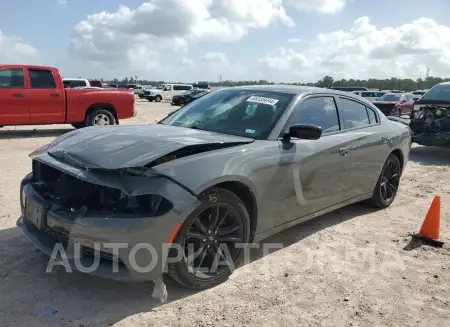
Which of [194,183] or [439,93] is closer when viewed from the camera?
[194,183]

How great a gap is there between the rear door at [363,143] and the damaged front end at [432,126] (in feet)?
17.7

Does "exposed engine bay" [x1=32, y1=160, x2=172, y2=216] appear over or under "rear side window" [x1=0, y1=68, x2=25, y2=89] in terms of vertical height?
under

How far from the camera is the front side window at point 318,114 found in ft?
13.9

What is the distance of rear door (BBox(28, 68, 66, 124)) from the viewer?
11414 mm

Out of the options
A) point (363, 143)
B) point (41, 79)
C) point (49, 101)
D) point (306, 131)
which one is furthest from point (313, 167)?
point (41, 79)

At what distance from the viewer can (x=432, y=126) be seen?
10461 mm

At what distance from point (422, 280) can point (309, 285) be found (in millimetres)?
1023

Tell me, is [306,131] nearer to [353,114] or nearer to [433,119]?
[353,114]

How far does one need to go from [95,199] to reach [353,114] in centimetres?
323

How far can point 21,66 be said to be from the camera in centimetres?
1130

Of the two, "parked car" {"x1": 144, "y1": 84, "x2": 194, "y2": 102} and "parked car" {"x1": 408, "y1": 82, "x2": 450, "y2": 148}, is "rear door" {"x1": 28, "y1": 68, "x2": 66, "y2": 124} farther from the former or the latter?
"parked car" {"x1": 144, "y1": 84, "x2": 194, "y2": 102}

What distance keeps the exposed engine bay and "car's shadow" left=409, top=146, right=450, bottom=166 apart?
825 cm

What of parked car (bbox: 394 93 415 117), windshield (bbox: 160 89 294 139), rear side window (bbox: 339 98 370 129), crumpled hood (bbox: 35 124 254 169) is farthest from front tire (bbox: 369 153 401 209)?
parked car (bbox: 394 93 415 117)

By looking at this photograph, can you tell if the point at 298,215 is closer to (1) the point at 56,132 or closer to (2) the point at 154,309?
(2) the point at 154,309
